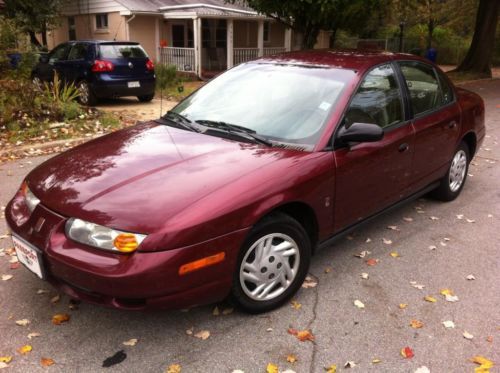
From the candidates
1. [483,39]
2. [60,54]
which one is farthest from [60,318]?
[483,39]

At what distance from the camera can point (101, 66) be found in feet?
37.8

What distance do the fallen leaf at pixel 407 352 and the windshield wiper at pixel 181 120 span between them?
81.5 inches

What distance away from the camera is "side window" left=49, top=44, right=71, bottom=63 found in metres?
12.5

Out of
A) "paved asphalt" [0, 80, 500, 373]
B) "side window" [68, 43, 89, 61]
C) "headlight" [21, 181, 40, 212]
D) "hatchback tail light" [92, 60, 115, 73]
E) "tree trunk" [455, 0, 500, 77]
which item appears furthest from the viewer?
"tree trunk" [455, 0, 500, 77]


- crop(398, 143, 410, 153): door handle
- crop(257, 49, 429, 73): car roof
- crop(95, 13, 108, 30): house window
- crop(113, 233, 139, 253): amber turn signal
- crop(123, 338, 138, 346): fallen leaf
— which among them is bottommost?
crop(123, 338, 138, 346): fallen leaf

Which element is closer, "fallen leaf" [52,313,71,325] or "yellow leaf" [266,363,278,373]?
"yellow leaf" [266,363,278,373]

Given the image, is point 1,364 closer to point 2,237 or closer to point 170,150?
point 170,150

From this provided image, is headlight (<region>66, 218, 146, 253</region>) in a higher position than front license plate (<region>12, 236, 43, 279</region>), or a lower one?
higher

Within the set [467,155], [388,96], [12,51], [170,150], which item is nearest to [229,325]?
[170,150]

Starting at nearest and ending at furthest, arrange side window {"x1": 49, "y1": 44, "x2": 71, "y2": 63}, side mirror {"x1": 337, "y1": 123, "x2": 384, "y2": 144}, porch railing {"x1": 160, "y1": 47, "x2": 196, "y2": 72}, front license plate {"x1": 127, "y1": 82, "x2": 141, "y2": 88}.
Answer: side mirror {"x1": 337, "y1": 123, "x2": 384, "y2": 144} < front license plate {"x1": 127, "y1": 82, "x2": 141, "y2": 88} < side window {"x1": 49, "y1": 44, "x2": 71, "y2": 63} < porch railing {"x1": 160, "y1": 47, "x2": 196, "y2": 72}

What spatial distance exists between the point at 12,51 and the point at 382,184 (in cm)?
768

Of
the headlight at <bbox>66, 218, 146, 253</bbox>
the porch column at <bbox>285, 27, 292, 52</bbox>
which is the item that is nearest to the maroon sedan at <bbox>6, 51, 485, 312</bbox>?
the headlight at <bbox>66, 218, 146, 253</bbox>

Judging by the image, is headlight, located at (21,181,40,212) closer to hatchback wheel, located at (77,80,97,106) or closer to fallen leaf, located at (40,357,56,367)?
fallen leaf, located at (40,357,56,367)

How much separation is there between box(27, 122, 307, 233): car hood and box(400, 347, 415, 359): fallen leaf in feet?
4.57
